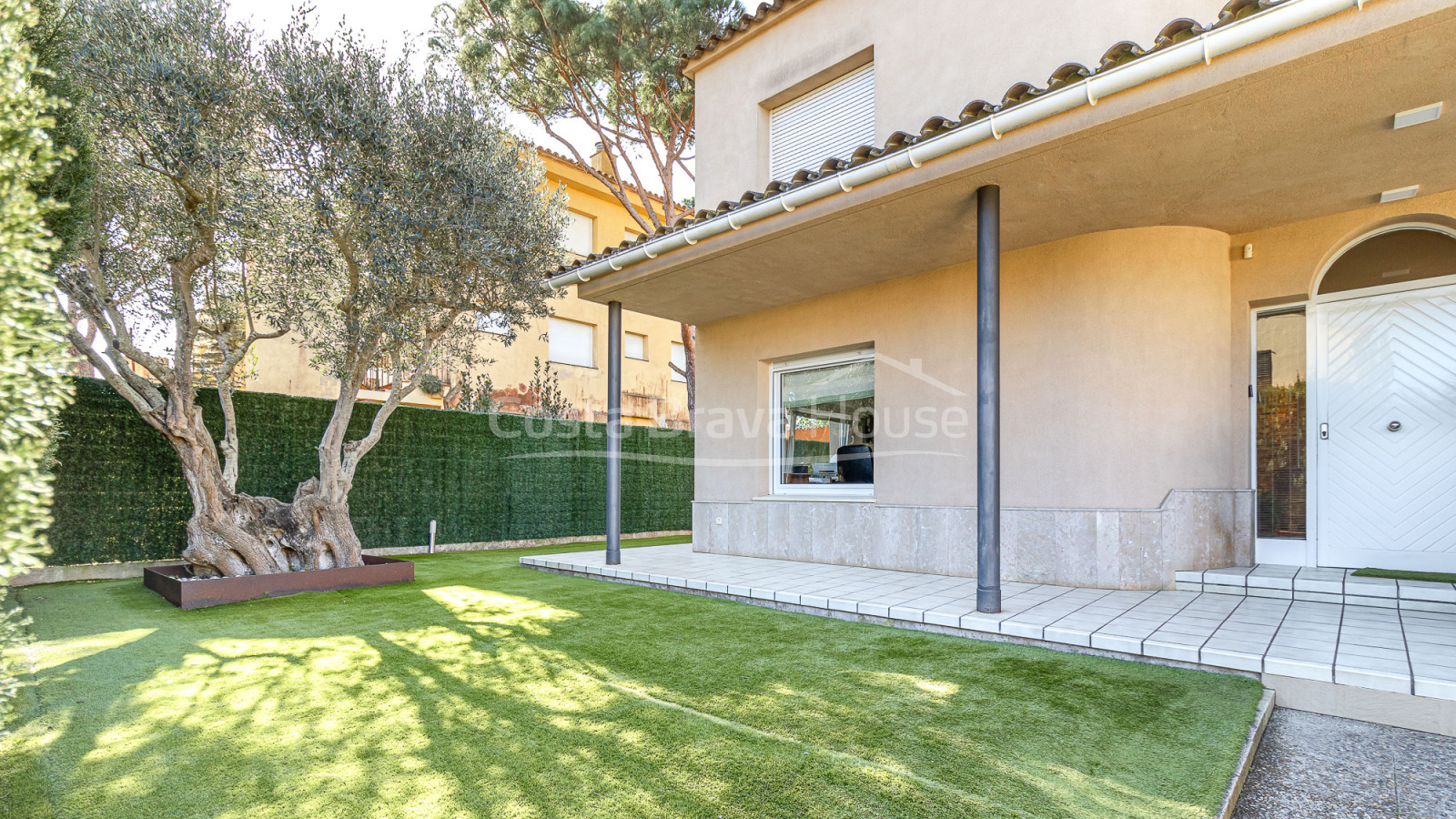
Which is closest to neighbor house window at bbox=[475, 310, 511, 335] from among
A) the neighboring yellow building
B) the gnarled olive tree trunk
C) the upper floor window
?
the gnarled olive tree trunk

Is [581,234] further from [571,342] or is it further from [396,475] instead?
[396,475]

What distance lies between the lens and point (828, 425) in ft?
26.9

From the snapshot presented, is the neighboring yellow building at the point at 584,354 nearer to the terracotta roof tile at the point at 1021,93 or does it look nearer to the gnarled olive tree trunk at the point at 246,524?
the gnarled olive tree trunk at the point at 246,524

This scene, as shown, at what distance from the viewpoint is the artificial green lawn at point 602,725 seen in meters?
2.42

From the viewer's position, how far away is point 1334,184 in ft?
16.0

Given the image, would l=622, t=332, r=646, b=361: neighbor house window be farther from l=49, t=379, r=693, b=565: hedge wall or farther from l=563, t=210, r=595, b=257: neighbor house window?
l=49, t=379, r=693, b=565: hedge wall

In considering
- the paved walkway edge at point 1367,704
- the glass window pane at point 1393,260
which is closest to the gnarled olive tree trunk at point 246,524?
the paved walkway edge at point 1367,704

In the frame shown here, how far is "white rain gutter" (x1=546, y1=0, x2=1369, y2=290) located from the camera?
3.33 meters

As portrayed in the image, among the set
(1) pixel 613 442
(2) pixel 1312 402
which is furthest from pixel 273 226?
(2) pixel 1312 402

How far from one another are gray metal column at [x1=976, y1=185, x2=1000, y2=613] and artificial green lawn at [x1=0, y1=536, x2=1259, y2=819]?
1.93 feet

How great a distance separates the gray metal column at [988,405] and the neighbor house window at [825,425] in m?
2.54

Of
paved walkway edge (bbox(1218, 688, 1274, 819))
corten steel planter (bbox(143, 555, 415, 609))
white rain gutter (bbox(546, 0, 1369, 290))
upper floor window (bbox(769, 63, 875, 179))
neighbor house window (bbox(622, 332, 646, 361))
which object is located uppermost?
upper floor window (bbox(769, 63, 875, 179))

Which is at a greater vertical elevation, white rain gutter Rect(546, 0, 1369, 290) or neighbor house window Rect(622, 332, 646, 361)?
neighbor house window Rect(622, 332, 646, 361)

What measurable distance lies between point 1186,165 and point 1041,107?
1255 mm
